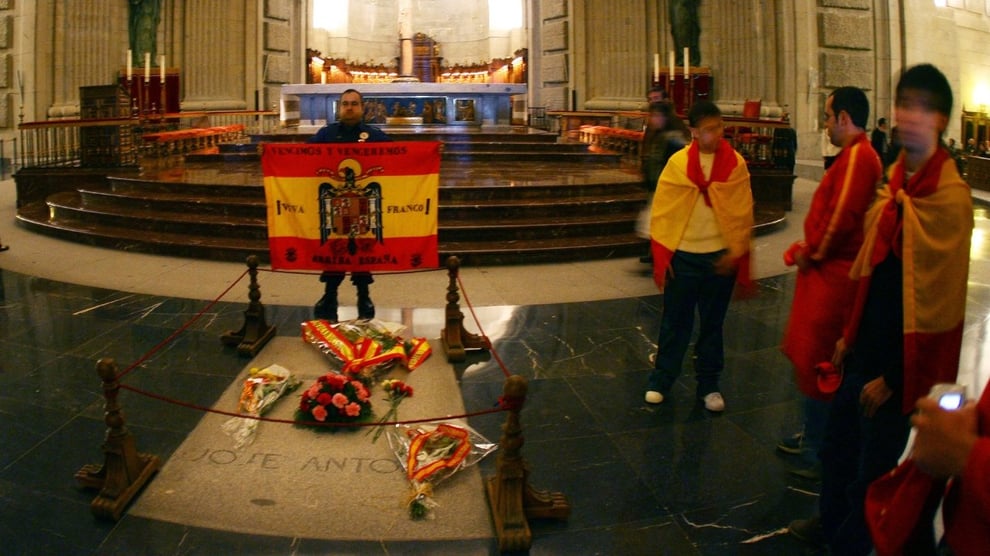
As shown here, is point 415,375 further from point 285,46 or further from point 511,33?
point 511,33

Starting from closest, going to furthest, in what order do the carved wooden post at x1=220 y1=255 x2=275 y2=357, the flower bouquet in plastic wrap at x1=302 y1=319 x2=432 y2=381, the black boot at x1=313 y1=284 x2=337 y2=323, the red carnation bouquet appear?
the red carnation bouquet → the flower bouquet in plastic wrap at x1=302 y1=319 x2=432 y2=381 → the carved wooden post at x1=220 y1=255 x2=275 y2=357 → the black boot at x1=313 y1=284 x2=337 y2=323

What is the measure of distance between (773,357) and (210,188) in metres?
8.01

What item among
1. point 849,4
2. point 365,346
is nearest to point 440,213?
point 365,346

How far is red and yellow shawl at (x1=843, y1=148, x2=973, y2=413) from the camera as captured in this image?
2289 mm

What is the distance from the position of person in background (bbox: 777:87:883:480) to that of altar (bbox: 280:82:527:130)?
→ 16911mm

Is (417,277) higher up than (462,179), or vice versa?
(462,179)

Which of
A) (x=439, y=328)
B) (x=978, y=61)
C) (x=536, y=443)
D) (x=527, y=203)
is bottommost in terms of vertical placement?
(x=536, y=443)

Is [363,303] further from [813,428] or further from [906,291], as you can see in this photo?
[906,291]

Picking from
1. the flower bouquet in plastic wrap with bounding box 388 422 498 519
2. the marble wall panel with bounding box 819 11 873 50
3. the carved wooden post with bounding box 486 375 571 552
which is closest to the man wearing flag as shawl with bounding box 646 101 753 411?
the flower bouquet in plastic wrap with bounding box 388 422 498 519

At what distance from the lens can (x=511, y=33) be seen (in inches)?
1100

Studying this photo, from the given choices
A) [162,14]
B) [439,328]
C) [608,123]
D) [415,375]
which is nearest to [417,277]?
[439,328]

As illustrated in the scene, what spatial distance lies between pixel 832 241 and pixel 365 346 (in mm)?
3116

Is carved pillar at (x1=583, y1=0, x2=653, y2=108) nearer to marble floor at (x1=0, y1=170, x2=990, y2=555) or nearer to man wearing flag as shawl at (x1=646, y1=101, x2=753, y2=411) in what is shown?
marble floor at (x1=0, y1=170, x2=990, y2=555)

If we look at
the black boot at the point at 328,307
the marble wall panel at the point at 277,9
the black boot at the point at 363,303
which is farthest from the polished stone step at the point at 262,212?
the marble wall panel at the point at 277,9
